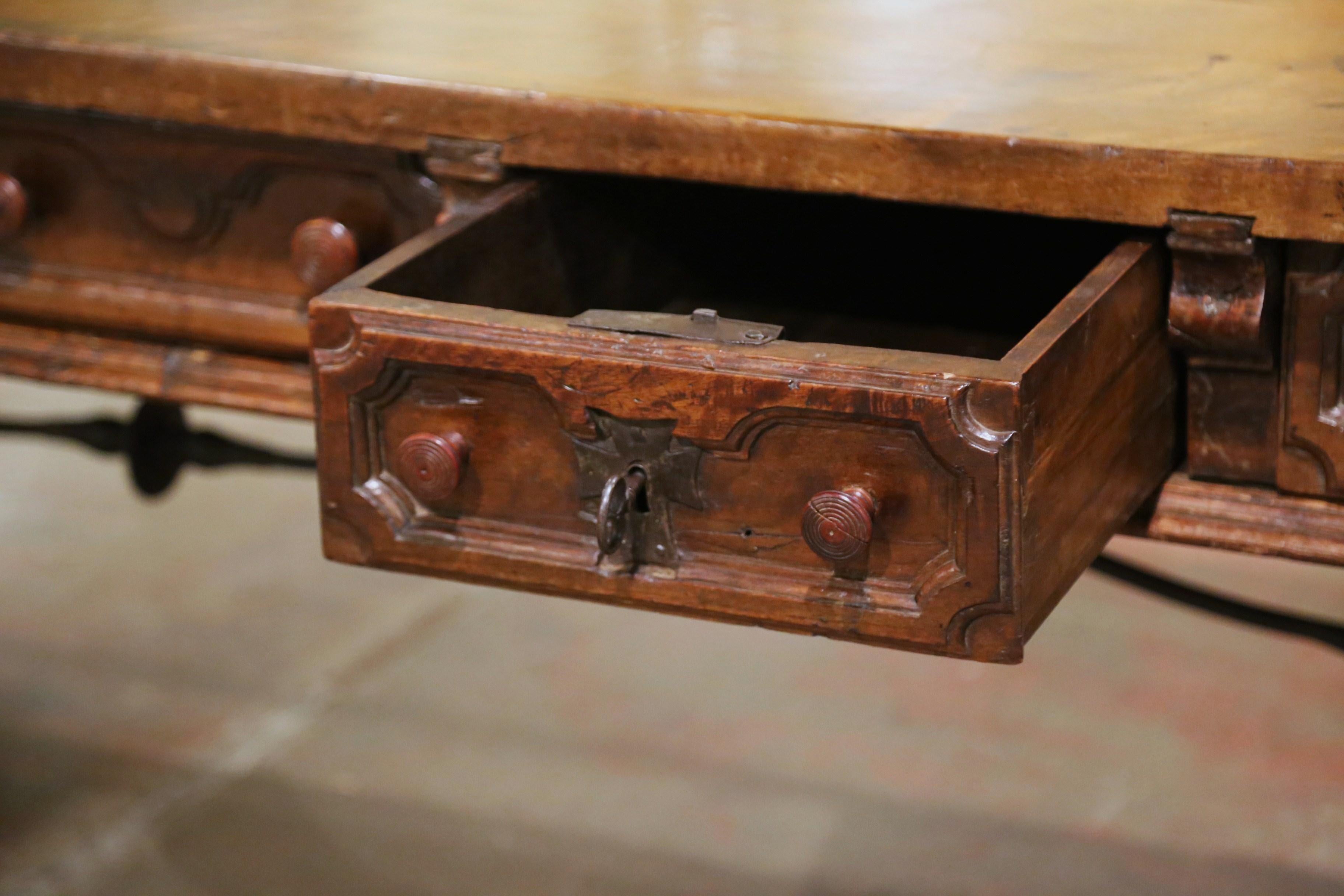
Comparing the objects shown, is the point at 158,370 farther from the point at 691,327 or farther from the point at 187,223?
the point at 691,327

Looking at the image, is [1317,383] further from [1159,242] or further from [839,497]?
[839,497]

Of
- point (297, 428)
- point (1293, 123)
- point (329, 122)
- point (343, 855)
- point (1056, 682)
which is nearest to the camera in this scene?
point (1293, 123)

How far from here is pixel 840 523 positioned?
921 millimetres

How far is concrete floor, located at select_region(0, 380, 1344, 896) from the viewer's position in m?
2.04

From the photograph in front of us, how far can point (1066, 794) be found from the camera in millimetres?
2143

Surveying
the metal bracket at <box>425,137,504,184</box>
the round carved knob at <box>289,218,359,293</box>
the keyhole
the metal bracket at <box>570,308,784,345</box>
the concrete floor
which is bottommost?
the concrete floor

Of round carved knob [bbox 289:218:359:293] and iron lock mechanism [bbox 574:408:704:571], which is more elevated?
round carved knob [bbox 289:218:359:293]

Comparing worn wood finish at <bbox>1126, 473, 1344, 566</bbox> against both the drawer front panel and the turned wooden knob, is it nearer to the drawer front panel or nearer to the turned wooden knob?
the drawer front panel

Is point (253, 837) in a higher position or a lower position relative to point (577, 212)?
lower

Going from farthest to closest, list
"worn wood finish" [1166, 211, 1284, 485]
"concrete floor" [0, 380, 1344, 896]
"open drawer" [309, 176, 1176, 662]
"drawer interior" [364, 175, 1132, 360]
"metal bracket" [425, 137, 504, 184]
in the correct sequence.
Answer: "concrete floor" [0, 380, 1344, 896] < "drawer interior" [364, 175, 1132, 360] < "metal bracket" [425, 137, 504, 184] < "worn wood finish" [1166, 211, 1284, 485] < "open drawer" [309, 176, 1176, 662]

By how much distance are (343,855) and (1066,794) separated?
0.91 meters

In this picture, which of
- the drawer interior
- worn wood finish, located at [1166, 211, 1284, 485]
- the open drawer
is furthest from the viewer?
the drawer interior

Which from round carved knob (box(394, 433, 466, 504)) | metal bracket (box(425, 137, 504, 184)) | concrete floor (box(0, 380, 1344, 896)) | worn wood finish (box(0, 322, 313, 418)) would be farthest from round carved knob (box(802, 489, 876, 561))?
concrete floor (box(0, 380, 1344, 896))

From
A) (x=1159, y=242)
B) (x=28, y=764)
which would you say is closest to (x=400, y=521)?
(x=1159, y=242)
